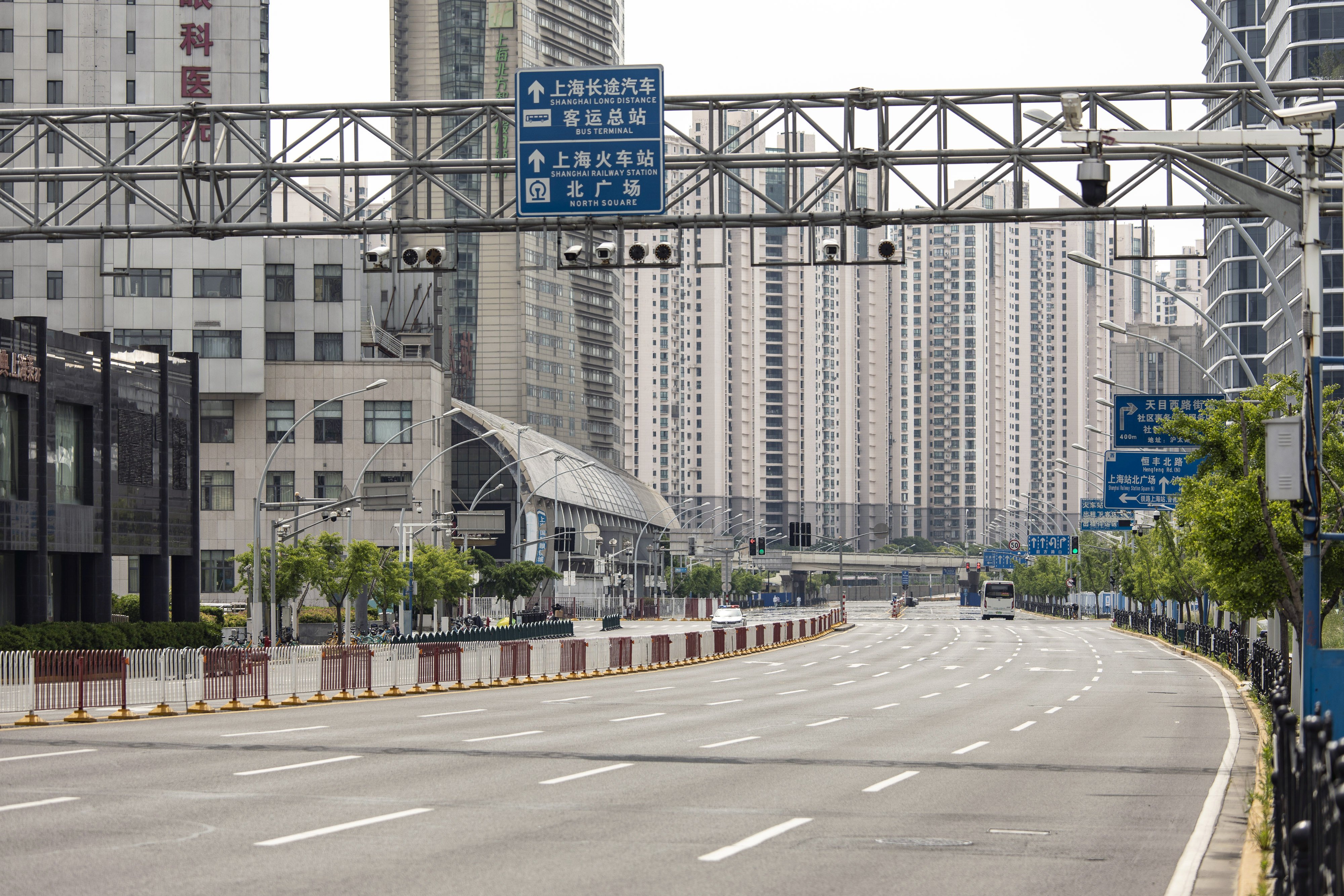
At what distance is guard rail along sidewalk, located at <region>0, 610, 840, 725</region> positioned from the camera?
30.8 m

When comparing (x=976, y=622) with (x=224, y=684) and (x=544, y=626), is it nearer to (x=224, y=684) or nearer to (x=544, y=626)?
(x=544, y=626)

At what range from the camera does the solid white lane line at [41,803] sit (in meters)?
15.1

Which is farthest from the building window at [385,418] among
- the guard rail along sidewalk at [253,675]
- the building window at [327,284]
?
the guard rail along sidewalk at [253,675]

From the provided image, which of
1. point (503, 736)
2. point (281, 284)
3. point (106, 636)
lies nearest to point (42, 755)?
point (503, 736)

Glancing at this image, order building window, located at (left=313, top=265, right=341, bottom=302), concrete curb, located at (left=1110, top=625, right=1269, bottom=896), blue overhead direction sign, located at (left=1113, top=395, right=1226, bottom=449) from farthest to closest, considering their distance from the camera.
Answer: building window, located at (left=313, top=265, right=341, bottom=302), blue overhead direction sign, located at (left=1113, top=395, right=1226, bottom=449), concrete curb, located at (left=1110, top=625, right=1269, bottom=896)

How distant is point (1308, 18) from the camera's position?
115 m

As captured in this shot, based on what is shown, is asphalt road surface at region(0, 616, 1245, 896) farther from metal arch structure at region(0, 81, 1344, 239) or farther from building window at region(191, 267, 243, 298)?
building window at region(191, 267, 243, 298)

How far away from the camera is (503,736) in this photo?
24.8 m

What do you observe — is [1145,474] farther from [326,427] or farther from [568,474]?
[568,474]

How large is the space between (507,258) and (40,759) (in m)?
152

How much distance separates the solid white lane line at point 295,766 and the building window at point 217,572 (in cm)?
7531

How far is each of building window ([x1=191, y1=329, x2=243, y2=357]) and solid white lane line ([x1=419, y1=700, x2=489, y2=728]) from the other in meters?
65.6

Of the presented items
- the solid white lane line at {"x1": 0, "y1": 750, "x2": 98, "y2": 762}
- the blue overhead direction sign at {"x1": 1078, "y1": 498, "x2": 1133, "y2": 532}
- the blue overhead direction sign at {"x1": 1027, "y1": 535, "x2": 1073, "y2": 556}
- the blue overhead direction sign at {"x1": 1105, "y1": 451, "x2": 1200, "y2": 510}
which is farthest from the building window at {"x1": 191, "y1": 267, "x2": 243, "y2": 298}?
the solid white lane line at {"x1": 0, "y1": 750, "x2": 98, "y2": 762}

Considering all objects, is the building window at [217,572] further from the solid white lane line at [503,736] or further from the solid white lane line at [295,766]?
the solid white lane line at [295,766]
